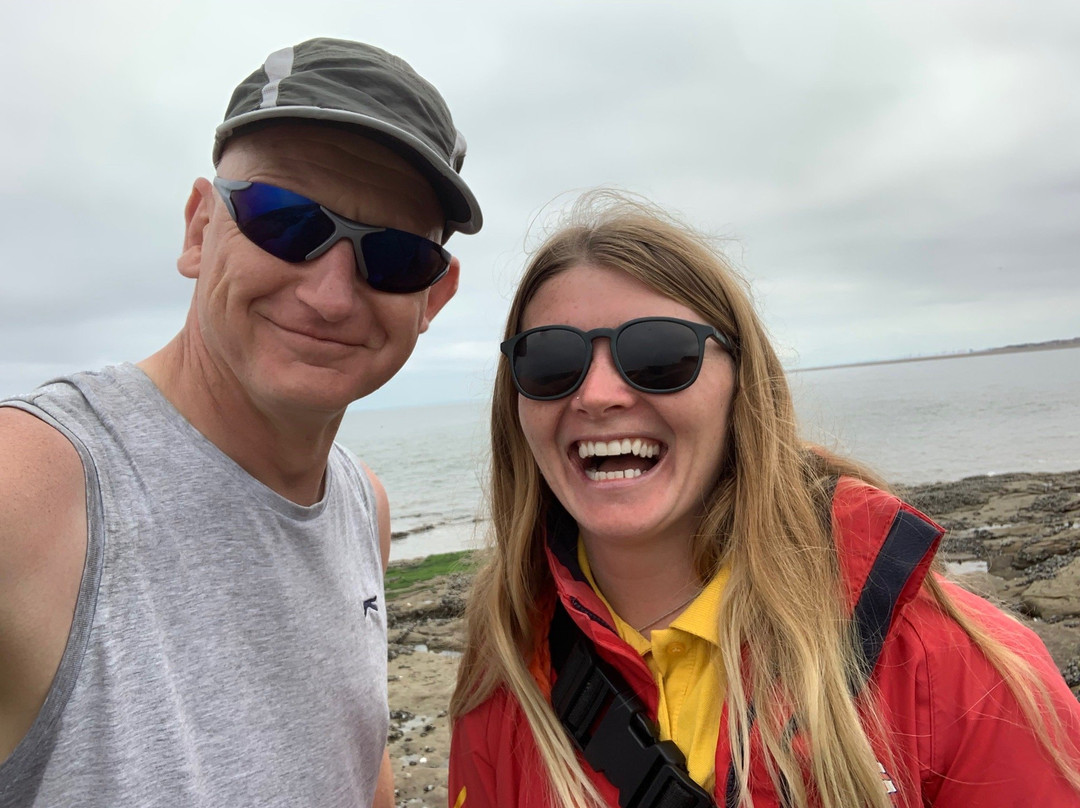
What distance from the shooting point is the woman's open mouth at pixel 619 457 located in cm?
222

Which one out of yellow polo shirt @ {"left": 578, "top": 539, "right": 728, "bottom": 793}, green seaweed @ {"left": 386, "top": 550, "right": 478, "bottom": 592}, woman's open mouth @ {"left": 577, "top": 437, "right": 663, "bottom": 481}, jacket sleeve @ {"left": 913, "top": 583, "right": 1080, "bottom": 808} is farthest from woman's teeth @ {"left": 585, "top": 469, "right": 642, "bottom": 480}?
green seaweed @ {"left": 386, "top": 550, "right": 478, "bottom": 592}

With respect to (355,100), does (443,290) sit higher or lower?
lower

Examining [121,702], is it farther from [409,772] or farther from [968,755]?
[409,772]

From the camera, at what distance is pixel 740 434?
7.68 ft

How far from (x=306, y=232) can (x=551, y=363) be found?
943mm

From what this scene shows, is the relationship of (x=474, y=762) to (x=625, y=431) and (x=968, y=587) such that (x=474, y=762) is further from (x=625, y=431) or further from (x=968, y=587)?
(x=968, y=587)

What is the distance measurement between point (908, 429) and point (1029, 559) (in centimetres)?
2795

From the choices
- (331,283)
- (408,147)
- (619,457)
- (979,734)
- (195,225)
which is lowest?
(979,734)

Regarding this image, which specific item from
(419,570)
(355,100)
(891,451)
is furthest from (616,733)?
(891,451)

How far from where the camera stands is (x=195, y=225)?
225cm

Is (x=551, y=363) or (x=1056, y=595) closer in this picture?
(x=551, y=363)

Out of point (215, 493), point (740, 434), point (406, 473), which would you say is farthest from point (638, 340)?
point (406, 473)

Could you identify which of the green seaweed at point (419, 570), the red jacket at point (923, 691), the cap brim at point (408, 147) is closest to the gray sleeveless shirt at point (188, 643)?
the red jacket at point (923, 691)

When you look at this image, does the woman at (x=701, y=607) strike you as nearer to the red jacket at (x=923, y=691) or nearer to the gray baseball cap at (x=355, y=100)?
the red jacket at (x=923, y=691)
